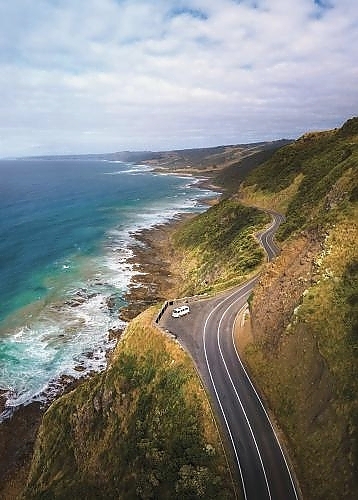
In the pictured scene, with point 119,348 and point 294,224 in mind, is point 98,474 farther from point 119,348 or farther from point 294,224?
point 294,224

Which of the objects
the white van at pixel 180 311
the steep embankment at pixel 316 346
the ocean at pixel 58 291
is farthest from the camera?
the ocean at pixel 58 291

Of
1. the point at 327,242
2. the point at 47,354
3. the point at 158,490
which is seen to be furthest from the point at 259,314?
the point at 47,354

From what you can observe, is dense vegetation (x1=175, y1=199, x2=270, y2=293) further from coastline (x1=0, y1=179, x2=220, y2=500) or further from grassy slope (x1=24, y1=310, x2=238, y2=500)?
grassy slope (x1=24, y1=310, x2=238, y2=500)

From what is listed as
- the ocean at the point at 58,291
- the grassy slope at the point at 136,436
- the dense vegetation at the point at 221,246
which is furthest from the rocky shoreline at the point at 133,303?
the dense vegetation at the point at 221,246

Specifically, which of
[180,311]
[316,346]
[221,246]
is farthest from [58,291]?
[316,346]

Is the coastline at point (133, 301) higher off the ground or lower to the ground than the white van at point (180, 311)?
lower

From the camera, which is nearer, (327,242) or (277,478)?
(277,478)

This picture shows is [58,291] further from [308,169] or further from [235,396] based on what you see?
[308,169]

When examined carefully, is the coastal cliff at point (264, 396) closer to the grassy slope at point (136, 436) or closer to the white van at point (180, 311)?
the grassy slope at point (136, 436)
